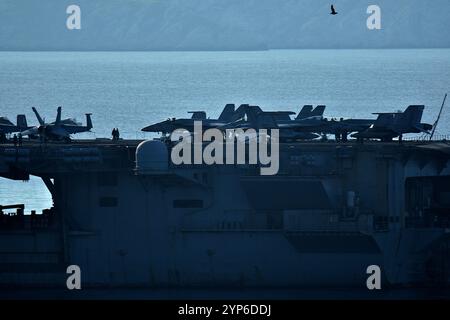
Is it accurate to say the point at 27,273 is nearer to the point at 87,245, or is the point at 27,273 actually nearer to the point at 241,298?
the point at 87,245

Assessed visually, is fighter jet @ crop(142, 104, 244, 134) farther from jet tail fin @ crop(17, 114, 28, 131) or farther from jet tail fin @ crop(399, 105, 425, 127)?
jet tail fin @ crop(399, 105, 425, 127)

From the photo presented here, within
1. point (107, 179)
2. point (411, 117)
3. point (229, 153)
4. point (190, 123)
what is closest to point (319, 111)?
point (190, 123)

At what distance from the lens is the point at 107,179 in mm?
93750

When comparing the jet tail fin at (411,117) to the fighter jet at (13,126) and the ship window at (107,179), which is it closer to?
the ship window at (107,179)

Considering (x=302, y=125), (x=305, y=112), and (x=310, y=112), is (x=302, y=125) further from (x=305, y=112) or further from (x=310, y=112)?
(x=310, y=112)

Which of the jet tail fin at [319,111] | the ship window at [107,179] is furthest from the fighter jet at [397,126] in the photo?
the ship window at [107,179]

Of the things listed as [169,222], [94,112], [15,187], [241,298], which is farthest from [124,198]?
[94,112]

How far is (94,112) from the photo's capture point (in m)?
193

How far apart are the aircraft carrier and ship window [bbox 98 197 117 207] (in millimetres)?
53

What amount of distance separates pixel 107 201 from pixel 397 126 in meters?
20.2

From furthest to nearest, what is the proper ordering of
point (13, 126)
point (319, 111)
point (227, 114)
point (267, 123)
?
1. point (319, 111)
2. point (227, 114)
3. point (13, 126)
4. point (267, 123)

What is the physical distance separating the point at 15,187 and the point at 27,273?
133 ft

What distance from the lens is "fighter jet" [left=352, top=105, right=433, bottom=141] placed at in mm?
104500
